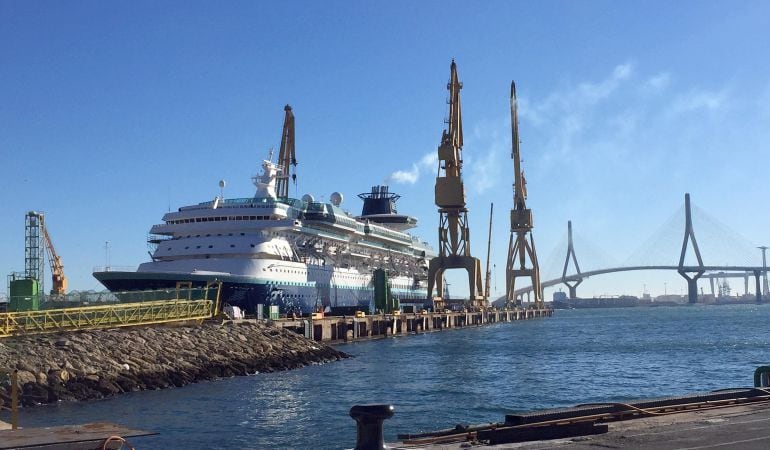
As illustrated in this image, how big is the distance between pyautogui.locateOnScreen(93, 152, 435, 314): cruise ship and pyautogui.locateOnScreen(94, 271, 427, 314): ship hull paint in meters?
0.05

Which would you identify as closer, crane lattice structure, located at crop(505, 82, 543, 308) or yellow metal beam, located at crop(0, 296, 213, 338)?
yellow metal beam, located at crop(0, 296, 213, 338)

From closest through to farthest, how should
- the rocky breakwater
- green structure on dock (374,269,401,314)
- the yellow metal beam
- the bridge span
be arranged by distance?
the rocky breakwater < the yellow metal beam < green structure on dock (374,269,401,314) < the bridge span

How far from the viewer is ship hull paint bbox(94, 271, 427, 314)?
4247cm

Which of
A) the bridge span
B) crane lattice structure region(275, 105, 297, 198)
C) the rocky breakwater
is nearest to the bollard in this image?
the rocky breakwater

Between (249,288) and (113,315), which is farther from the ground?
(249,288)

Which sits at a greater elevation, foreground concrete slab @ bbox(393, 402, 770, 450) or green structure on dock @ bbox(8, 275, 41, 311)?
green structure on dock @ bbox(8, 275, 41, 311)

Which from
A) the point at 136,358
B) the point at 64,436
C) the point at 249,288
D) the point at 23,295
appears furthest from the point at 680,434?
the point at 249,288

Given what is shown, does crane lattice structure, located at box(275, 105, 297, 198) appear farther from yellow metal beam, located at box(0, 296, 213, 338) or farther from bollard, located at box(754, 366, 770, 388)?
bollard, located at box(754, 366, 770, 388)

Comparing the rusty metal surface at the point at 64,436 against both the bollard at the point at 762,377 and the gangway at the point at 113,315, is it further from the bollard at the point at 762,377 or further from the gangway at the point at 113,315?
the gangway at the point at 113,315

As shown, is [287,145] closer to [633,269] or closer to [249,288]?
[249,288]

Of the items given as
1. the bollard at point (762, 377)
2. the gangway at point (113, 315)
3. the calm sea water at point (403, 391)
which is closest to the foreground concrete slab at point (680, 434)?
the bollard at point (762, 377)

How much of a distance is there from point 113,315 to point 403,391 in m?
12.1

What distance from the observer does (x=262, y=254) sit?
4850 cm

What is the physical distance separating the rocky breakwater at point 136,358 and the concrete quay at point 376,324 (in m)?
5.97
